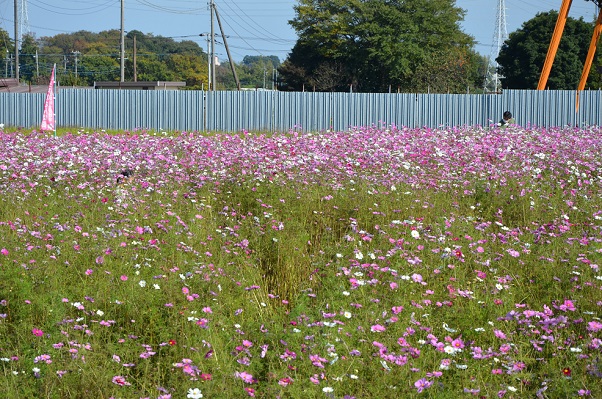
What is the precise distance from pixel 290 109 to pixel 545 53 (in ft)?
85.3

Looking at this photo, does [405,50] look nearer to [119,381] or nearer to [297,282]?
[297,282]

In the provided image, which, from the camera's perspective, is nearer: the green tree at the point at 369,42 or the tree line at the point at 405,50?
the tree line at the point at 405,50

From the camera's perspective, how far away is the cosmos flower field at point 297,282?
327 cm

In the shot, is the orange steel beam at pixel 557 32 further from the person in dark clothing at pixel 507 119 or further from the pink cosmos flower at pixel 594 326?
the pink cosmos flower at pixel 594 326

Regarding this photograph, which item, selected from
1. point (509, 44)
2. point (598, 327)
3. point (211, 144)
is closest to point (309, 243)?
point (598, 327)

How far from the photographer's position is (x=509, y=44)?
48.8m

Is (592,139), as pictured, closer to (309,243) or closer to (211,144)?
(211,144)

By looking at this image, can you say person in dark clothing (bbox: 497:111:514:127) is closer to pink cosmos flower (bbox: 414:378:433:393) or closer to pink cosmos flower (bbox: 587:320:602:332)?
pink cosmos flower (bbox: 587:320:602:332)

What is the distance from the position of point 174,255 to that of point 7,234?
1124 millimetres

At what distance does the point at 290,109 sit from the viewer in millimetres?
24531

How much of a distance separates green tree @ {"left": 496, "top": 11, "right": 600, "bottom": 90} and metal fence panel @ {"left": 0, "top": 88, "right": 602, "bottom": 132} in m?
22.3

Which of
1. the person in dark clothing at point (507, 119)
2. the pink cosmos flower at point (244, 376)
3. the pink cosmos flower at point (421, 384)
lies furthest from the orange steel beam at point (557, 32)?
the pink cosmos flower at point (244, 376)

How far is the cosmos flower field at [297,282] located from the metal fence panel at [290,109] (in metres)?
16.2

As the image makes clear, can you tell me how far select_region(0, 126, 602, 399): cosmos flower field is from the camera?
3.27 m
